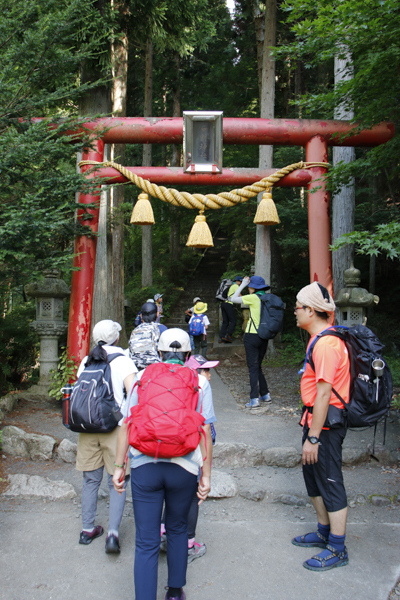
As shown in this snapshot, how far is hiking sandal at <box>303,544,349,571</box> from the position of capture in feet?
8.96

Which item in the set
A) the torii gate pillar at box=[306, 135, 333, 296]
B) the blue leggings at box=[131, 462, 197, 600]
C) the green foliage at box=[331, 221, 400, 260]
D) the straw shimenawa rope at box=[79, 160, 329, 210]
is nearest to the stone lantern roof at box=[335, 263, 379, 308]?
the torii gate pillar at box=[306, 135, 333, 296]

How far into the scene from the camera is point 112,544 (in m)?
2.92

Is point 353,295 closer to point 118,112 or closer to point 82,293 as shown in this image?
point 82,293

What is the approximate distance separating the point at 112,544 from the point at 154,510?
1055mm

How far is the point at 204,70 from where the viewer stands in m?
19.5

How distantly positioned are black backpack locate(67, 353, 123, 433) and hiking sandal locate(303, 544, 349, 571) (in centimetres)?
160

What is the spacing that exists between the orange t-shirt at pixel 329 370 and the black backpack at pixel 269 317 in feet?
10.9

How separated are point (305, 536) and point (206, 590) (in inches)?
35.0

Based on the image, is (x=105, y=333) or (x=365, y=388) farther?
(x=105, y=333)

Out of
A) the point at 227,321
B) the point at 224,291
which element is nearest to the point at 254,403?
the point at 224,291

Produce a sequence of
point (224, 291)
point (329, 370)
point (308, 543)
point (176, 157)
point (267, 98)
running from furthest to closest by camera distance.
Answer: point (176, 157) → point (224, 291) → point (267, 98) → point (308, 543) → point (329, 370)

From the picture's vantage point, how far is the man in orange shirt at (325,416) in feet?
8.78

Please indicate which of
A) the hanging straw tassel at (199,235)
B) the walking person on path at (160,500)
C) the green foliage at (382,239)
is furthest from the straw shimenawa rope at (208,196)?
the walking person on path at (160,500)

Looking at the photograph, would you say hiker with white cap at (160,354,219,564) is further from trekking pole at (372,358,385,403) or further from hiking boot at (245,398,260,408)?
hiking boot at (245,398,260,408)
